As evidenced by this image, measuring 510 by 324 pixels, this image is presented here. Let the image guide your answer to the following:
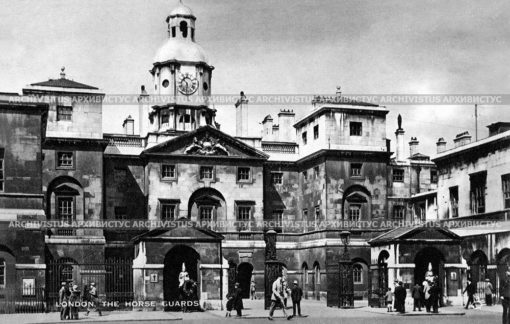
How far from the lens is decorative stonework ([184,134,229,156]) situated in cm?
5100

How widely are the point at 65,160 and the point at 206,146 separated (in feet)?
30.9

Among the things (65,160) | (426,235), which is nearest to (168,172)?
(65,160)

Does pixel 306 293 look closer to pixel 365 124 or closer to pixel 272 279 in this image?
pixel 365 124

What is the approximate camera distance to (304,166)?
53875 millimetres

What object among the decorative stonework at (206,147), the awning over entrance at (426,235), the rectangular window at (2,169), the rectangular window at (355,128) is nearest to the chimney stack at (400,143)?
the rectangular window at (355,128)

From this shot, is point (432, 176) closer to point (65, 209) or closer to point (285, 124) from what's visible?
point (285, 124)

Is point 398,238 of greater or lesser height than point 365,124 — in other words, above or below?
below

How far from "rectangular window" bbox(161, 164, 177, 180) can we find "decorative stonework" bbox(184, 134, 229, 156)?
1449 mm

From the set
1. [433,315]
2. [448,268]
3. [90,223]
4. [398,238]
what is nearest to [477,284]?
[448,268]

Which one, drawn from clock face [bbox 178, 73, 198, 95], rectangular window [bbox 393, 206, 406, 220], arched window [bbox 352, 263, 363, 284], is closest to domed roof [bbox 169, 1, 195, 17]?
clock face [bbox 178, 73, 198, 95]

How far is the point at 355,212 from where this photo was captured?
50.8 metres

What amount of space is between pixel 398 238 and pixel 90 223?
1876 cm

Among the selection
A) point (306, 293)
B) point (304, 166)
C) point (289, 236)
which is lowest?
point (306, 293)

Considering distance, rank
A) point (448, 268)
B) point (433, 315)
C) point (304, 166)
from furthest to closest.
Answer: point (304, 166), point (448, 268), point (433, 315)
